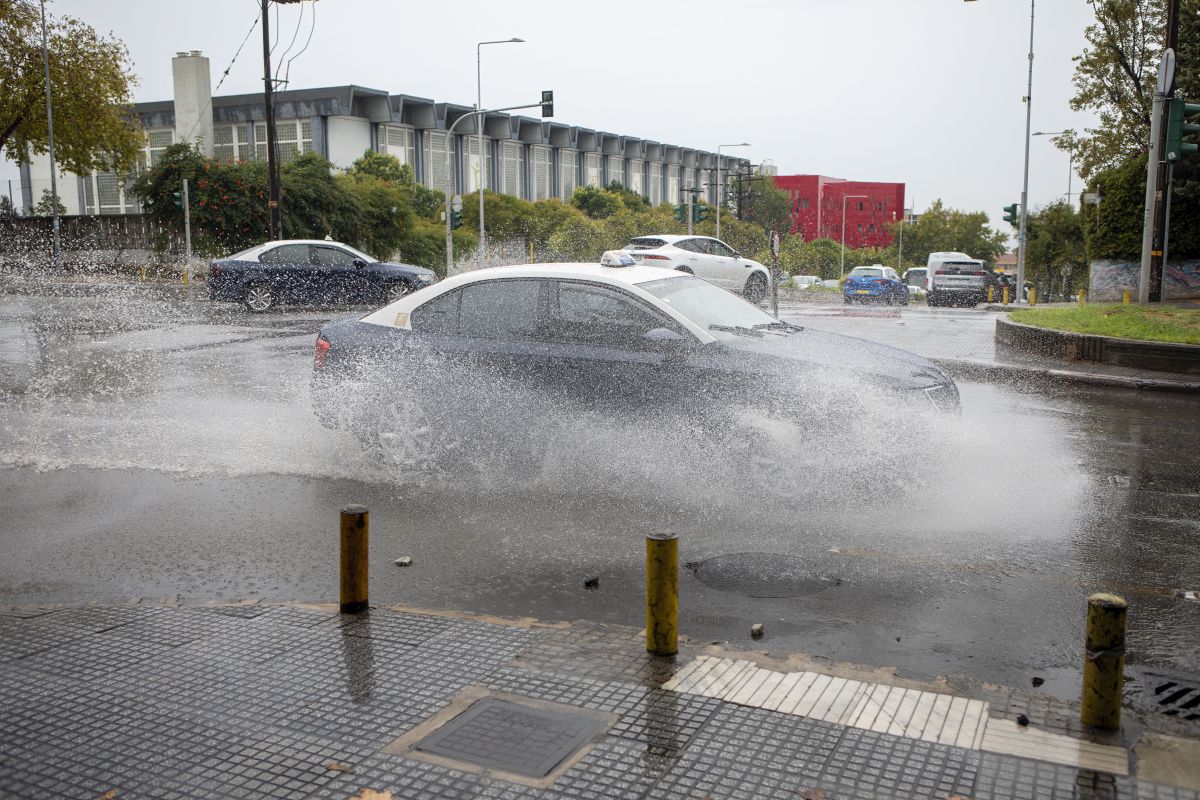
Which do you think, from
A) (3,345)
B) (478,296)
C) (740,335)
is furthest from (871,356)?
(3,345)

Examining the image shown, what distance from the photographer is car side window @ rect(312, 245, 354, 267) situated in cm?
2400

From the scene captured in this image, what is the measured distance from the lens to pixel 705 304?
8.02 metres

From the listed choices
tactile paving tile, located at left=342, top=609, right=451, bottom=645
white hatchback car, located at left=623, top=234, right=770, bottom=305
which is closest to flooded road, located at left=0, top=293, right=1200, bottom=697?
tactile paving tile, located at left=342, top=609, right=451, bottom=645

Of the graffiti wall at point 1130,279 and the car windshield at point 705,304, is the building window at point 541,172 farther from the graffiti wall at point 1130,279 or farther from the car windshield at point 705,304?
the car windshield at point 705,304

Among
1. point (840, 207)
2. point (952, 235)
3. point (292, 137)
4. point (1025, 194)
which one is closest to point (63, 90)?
point (292, 137)

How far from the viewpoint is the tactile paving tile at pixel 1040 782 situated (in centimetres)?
330

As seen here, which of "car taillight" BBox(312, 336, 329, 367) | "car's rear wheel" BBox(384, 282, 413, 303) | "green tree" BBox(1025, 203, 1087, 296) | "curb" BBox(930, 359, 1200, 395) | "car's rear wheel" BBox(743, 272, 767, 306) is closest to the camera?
"car taillight" BBox(312, 336, 329, 367)

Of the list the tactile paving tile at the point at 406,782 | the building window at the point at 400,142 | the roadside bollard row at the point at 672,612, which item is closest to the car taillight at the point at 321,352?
the roadside bollard row at the point at 672,612

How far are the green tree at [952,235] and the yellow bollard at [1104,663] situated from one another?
9417cm

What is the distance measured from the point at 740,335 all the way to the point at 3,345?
13.4 m

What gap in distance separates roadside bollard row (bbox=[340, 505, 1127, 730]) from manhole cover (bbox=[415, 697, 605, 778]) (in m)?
0.67

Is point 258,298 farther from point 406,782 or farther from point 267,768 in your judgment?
point 406,782

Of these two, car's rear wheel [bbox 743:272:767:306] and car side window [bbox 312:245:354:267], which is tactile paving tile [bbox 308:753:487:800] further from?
car's rear wheel [bbox 743:272:767:306]

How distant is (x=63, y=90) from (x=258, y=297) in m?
26.1
